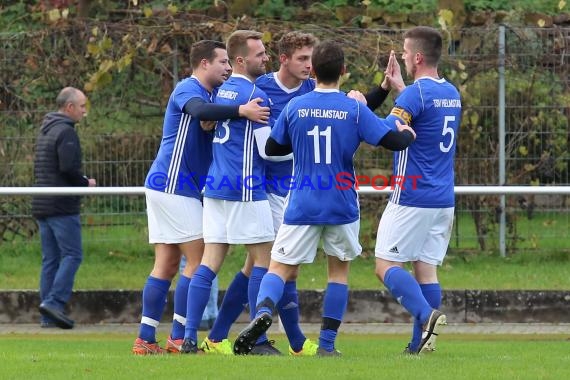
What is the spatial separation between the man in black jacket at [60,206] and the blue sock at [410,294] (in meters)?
4.36

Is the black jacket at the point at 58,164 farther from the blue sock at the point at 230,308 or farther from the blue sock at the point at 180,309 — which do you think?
the blue sock at the point at 230,308

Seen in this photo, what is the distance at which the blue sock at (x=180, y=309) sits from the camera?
9.95m

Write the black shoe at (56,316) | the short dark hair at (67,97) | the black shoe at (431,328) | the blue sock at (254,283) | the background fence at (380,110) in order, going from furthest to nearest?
the background fence at (380,110), the short dark hair at (67,97), the black shoe at (56,316), the blue sock at (254,283), the black shoe at (431,328)

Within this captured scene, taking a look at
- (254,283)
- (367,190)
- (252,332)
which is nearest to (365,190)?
(367,190)

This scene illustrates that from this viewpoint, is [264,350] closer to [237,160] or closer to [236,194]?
[236,194]

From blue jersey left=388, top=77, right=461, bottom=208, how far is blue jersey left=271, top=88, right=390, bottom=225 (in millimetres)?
555

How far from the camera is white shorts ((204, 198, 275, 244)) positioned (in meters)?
9.62

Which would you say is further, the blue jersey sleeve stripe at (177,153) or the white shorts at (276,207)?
Result: the white shorts at (276,207)

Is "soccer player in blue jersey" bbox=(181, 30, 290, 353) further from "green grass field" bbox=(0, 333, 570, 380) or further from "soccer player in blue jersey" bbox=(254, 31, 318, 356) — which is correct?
"green grass field" bbox=(0, 333, 570, 380)

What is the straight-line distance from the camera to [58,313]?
12773 mm

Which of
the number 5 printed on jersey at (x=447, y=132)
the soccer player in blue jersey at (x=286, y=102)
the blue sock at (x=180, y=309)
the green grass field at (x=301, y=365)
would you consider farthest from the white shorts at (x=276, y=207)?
the number 5 printed on jersey at (x=447, y=132)

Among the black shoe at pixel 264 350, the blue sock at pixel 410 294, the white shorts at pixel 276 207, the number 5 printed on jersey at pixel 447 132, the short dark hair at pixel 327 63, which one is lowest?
the black shoe at pixel 264 350

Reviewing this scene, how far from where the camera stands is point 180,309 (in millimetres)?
10016

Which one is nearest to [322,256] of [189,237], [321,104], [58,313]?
[58,313]
